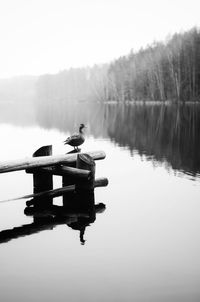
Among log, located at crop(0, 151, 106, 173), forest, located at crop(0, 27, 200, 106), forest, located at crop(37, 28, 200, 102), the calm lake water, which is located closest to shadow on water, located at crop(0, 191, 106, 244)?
the calm lake water

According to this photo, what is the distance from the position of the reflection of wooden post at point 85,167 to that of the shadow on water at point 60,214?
200 millimetres

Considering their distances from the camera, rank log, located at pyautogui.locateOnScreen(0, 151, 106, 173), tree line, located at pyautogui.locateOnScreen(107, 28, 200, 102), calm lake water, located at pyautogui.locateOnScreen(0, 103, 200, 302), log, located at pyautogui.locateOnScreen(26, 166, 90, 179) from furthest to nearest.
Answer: tree line, located at pyautogui.locateOnScreen(107, 28, 200, 102) < log, located at pyautogui.locateOnScreen(26, 166, 90, 179) < log, located at pyautogui.locateOnScreen(0, 151, 106, 173) < calm lake water, located at pyautogui.locateOnScreen(0, 103, 200, 302)

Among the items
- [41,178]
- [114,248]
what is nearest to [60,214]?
[41,178]

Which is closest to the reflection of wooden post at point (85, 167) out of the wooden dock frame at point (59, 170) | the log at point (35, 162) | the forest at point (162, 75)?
the wooden dock frame at point (59, 170)

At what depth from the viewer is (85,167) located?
988cm

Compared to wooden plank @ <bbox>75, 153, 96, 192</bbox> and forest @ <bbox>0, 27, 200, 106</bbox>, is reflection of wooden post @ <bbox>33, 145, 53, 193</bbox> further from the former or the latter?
forest @ <bbox>0, 27, 200, 106</bbox>

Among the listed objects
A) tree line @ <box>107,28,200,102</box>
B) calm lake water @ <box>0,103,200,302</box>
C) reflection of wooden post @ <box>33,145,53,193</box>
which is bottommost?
calm lake water @ <box>0,103,200,302</box>

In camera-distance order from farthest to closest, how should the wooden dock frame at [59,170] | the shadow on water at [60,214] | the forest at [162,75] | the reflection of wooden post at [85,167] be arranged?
the forest at [162,75] → the reflection of wooden post at [85,167] → the wooden dock frame at [59,170] → the shadow on water at [60,214]

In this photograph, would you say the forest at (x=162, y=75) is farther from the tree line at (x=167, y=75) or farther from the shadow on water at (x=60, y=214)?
the shadow on water at (x=60, y=214)

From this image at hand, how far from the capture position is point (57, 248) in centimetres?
723

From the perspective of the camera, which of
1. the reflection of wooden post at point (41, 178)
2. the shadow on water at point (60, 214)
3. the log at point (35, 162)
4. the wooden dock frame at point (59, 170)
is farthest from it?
the reflection of wooden post at point (41, 178)

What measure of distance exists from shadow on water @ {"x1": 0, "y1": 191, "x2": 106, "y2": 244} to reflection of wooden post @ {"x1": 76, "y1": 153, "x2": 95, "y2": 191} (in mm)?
200

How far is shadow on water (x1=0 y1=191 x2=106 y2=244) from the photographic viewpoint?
820 cm

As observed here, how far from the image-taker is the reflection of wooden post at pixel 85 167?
389 inches
